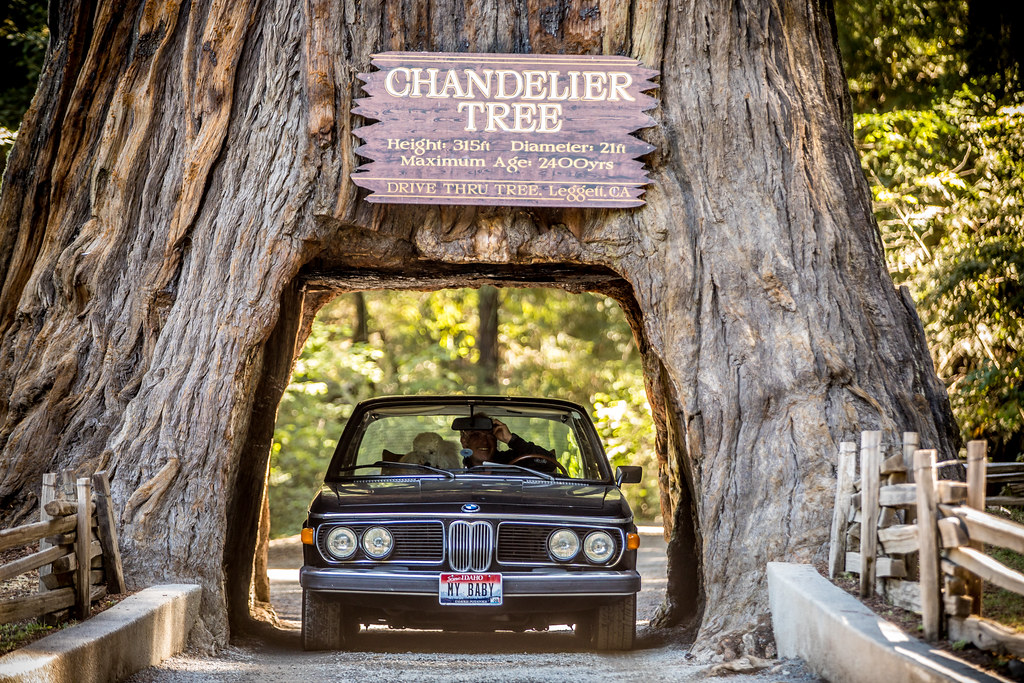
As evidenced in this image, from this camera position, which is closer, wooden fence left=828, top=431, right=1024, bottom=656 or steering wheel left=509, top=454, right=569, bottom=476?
wooden fence left=828, top=431, right=1024, bottom=656

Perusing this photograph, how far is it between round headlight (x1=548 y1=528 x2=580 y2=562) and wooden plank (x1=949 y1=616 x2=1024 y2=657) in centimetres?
264

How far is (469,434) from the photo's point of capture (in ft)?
27.7

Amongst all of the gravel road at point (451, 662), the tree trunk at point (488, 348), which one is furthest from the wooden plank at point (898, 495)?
the tree trunk at point (488, 348)

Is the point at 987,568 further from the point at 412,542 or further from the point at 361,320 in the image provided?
the point at 361,320

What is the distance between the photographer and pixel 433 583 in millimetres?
6762

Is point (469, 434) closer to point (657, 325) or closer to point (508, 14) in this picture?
point (657, 325)

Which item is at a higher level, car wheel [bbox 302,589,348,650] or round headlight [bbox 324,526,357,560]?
round headlight [bbox 324,526,357,560]

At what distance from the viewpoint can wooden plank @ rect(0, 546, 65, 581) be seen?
5090 mm

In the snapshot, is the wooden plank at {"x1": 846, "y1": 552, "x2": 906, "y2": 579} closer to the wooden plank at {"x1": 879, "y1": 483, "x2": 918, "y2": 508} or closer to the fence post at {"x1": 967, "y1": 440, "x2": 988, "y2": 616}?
the wooden plank at {"x1": 879, "y1": 483, "x2": 918, "y2": 508}

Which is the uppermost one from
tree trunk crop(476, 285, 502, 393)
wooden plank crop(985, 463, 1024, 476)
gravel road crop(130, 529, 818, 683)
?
tree trunk crop(476, 285, 502, 393)

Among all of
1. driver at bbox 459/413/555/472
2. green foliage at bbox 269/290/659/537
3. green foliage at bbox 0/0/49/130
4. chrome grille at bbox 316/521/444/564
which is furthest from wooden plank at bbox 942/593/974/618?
green foliage at bbox 269/290/659/537

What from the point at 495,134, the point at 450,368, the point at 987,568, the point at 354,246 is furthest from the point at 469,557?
the point at 450,368

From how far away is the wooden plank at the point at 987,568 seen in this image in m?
4.24

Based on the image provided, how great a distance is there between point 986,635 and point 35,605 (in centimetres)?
459
